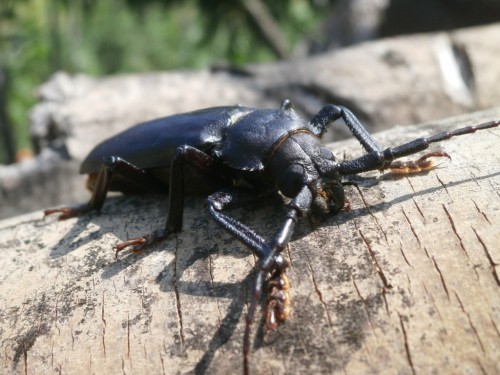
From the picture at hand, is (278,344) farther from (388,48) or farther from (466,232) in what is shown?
(388,48)

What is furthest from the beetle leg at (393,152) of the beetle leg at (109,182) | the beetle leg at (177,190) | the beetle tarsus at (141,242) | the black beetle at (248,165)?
the beetle leg at (109,182)

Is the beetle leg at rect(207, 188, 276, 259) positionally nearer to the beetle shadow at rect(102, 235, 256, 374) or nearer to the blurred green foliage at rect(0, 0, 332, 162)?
the beetle shadow at rect(102, 235, 256, 374)

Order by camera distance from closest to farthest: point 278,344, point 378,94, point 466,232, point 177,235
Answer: point 278,344, point 466,232, point 177,235, point 378,94

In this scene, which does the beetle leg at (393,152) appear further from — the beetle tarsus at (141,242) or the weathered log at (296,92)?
the weathered log at (296,92)

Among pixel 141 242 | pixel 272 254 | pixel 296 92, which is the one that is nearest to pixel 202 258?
pixel 141 242

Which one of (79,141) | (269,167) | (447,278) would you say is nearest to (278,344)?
(447,278)

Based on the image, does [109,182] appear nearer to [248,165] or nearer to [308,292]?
[248,165]
